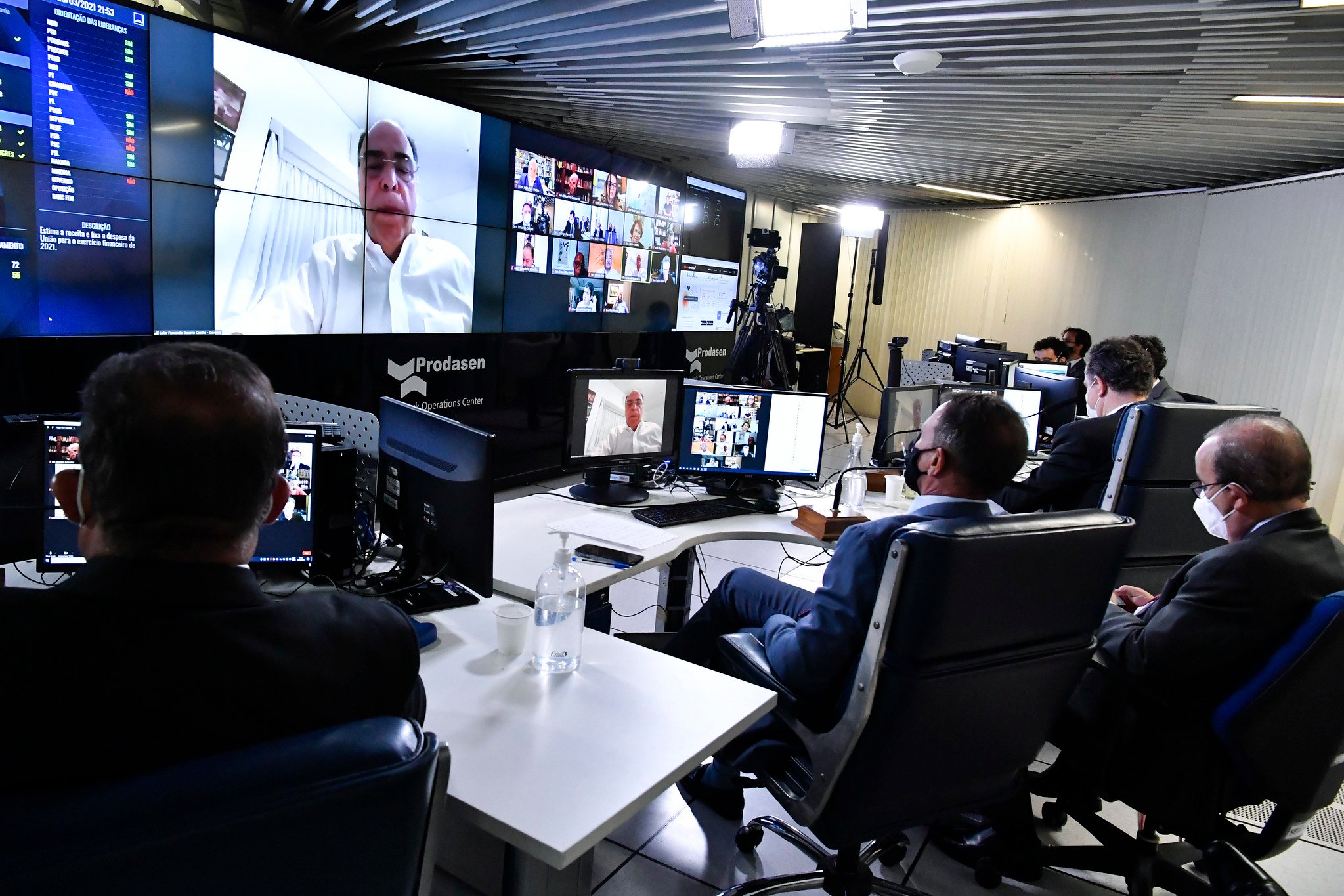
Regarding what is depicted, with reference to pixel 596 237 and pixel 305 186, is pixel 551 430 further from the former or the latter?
pixel 305 186

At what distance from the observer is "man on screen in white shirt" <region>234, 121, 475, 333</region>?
427 centimetres

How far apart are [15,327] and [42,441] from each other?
1.87 metres

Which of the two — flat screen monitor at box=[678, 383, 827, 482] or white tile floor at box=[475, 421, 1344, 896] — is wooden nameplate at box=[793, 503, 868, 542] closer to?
flat screen monitor at box=[678, 383, 827, 482]

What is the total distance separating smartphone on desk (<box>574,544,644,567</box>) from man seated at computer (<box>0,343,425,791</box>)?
125cm

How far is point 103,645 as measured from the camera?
31.5 inches

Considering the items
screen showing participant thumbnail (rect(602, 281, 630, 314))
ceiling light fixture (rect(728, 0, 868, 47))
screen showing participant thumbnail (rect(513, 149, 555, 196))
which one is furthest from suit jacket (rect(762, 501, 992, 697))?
screen showing participant thumbnail (rect(602, 281, 630, 314))

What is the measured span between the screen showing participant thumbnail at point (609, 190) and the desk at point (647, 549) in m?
3.73

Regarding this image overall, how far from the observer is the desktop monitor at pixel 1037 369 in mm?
4758

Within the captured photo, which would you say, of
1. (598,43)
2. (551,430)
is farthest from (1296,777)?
(551,430)

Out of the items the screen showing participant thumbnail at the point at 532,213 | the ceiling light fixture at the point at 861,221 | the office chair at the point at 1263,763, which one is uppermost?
the ceiling light fixture at the point at 861,221

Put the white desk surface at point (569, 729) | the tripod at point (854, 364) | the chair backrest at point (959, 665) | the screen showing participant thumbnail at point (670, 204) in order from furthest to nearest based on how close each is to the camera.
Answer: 1. the tripod at point (854, 364)
2. the screen showing participant thumbnail at point (670, 204)
3. the chair backrest at point (959, 665)
4. the white desk surface at point (569, 729)

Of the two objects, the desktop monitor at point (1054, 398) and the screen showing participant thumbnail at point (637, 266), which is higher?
the screen showing participant thumbnail at point (637, 266)

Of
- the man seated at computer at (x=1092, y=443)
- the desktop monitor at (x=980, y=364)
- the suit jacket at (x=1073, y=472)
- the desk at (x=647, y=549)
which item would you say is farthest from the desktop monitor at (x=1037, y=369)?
the desk at (x=647, y=549)

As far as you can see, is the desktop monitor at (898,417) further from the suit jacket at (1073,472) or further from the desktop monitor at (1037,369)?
the desktop monitor at (1037,369)
